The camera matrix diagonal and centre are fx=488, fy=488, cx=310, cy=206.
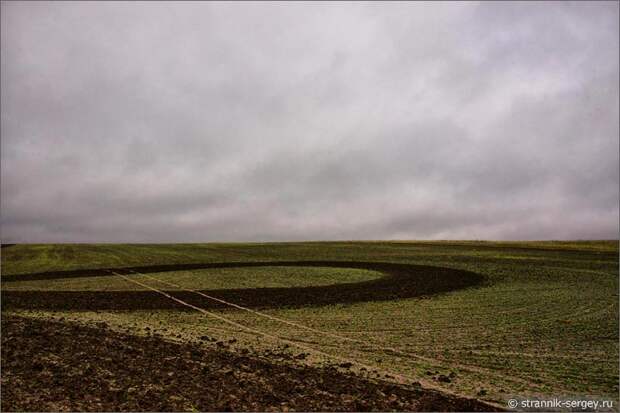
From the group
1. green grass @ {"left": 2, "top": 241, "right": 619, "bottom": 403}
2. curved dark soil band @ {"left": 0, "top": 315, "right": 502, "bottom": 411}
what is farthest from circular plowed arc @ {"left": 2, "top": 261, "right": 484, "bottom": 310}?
curved dark soil band @ {"left": 0, "top": 315, "right": 502, "bottom": 411}

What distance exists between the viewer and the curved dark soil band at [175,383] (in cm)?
984

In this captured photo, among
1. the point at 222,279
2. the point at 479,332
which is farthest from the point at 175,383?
the point at 222,279

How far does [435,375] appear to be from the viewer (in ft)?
39.1

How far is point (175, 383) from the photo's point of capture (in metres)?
11.1

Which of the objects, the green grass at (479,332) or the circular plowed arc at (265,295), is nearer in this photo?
the green grass at (479,332)

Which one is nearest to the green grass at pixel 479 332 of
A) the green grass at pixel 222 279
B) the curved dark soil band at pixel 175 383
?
the green grass at pixel 222 279

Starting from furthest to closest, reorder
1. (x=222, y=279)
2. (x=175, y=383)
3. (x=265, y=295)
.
→ (x=222, y=279)
(x=265, y=295)
(x=175, y=383)

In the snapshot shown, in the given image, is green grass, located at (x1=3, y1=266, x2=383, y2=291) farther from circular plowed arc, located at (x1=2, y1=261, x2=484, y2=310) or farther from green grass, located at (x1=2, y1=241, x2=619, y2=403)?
circular plowed arc, located at (x1=2, y1=261, x2=484, y2=310)

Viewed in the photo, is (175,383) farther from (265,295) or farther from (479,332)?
(265,295)

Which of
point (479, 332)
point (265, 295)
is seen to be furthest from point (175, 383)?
point (265, 295)

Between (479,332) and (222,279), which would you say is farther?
(222,279)

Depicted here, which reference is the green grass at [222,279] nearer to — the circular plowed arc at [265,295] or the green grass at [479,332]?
the green grass at [479,332]

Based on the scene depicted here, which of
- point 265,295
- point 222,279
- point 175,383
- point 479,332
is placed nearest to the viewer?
point 175,383

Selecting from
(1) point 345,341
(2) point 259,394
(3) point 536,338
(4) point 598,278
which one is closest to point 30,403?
(2) point 259,394
